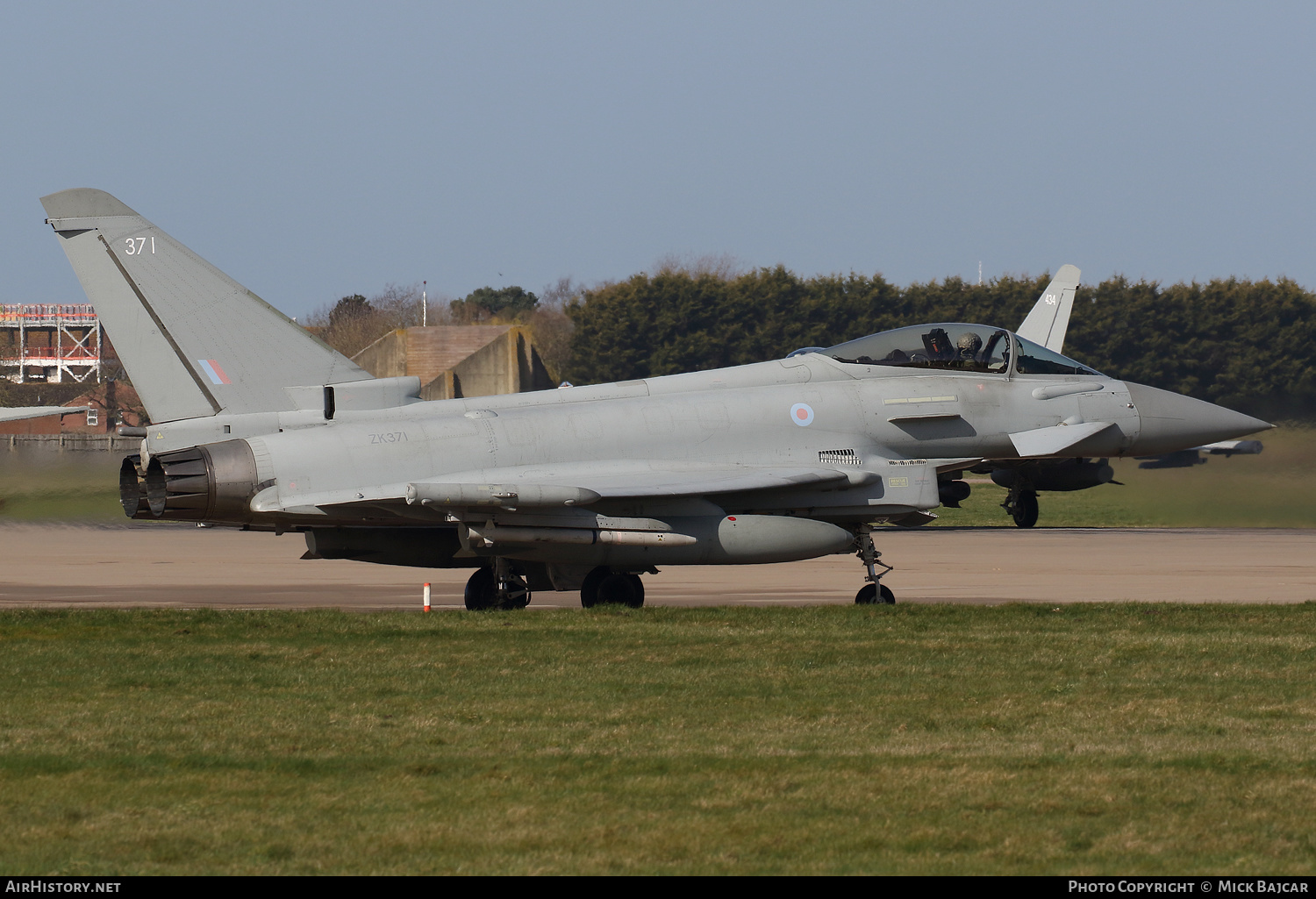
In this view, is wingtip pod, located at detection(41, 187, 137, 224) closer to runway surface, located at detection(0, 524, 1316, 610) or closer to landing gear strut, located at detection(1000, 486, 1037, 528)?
runway surface, located at detection(0, 524, 1316, 610)

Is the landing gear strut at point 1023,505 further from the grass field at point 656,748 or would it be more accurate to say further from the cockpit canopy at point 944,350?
the grass field at point 656,748

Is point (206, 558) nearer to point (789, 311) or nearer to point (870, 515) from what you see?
point (870, 515)

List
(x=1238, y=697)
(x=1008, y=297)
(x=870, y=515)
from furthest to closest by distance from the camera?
(x=1008, y=297), (x=870, y=515), (x=1238, y=697)

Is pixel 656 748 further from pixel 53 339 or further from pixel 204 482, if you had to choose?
pixel 53 339

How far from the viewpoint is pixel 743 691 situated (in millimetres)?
9367

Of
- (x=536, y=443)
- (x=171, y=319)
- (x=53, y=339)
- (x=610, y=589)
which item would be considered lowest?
(x=610, y=589)

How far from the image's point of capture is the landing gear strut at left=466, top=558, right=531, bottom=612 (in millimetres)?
14781

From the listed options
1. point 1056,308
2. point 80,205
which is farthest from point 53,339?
point 80,205

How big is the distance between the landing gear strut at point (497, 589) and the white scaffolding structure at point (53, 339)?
9646 centimetres

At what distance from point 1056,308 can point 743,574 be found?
16593mm

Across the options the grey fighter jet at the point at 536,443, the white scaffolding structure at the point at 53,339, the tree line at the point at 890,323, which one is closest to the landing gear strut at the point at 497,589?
the grey fighter jet at the point at 536,443

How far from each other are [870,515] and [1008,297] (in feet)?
179

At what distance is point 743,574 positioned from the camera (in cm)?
2041
